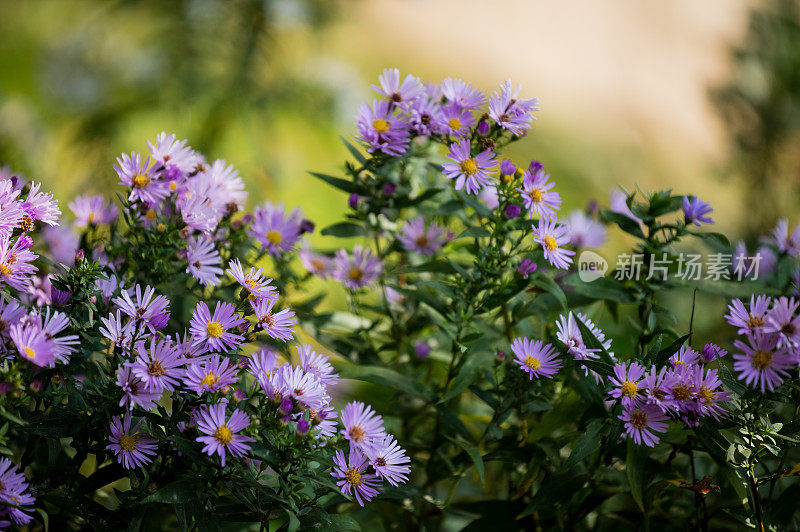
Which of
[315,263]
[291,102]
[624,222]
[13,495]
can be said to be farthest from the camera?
[291,102]

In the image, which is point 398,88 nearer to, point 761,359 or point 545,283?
point 545,283

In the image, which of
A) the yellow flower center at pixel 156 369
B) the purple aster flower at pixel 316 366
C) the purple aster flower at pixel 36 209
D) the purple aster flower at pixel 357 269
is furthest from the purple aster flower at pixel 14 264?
the purple aster flower at pixel 357 269

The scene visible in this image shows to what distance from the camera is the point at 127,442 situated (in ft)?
1.88

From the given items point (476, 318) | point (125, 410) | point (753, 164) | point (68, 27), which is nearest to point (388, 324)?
point (476, 318)

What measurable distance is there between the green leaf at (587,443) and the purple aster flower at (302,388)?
0.23m

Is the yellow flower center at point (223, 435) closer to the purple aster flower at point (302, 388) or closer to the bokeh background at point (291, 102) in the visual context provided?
the purple aster flower at point (302, 388)

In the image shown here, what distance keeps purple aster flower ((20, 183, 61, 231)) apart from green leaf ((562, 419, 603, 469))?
50 cm

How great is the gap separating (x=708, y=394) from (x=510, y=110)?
0.31 metres

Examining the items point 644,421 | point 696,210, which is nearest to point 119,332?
point 644,421

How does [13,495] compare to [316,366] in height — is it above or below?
below

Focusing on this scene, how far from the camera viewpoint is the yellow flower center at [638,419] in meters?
0.63

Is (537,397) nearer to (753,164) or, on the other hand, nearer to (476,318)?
(476,318)

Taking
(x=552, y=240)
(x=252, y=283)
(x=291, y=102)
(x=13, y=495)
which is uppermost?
(x=291, y=102)

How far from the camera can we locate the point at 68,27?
261 centimetres
